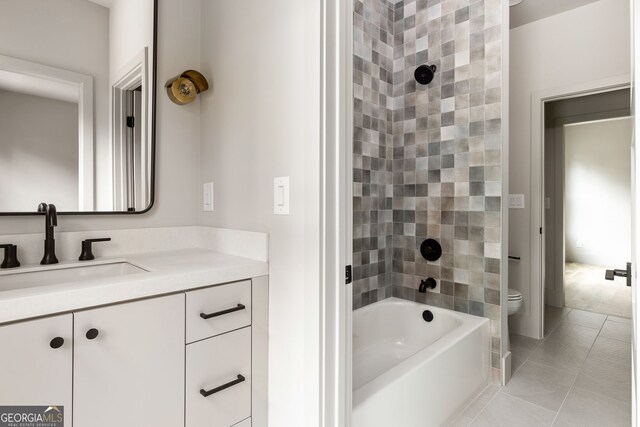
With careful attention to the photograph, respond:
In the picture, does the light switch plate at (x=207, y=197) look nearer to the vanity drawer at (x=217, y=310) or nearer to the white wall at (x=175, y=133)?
the white wall at (x=175, y=133)

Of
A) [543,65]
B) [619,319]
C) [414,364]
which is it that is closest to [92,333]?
[414,364]

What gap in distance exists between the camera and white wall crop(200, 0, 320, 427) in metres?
1.15

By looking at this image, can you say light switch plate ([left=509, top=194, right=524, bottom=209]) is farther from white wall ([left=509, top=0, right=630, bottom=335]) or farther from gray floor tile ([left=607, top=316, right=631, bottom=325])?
gray floor tile ([left=607, top=316, right=631, bottom=325])

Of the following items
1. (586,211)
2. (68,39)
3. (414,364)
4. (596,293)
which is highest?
(68,39)

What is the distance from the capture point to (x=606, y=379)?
7.16 ft

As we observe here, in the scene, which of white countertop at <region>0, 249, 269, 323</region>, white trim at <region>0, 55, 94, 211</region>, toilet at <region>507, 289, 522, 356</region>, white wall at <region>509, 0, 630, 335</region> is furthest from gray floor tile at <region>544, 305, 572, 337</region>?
white trim at <region>0, 55, 94, 211</region>

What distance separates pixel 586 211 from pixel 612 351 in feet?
12.9

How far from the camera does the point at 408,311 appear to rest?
2.50m

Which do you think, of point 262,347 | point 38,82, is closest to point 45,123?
point 38,82

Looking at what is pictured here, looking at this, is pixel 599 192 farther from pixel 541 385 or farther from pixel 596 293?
pixel 541 385

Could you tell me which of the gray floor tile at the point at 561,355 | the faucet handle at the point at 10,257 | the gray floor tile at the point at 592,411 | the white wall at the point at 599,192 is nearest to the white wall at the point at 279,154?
the faucet handle at the point at 10,257

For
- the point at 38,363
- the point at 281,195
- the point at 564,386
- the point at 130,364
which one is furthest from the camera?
the point at 564,386

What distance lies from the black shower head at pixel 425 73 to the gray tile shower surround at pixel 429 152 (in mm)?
50

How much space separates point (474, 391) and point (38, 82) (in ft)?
8.77
